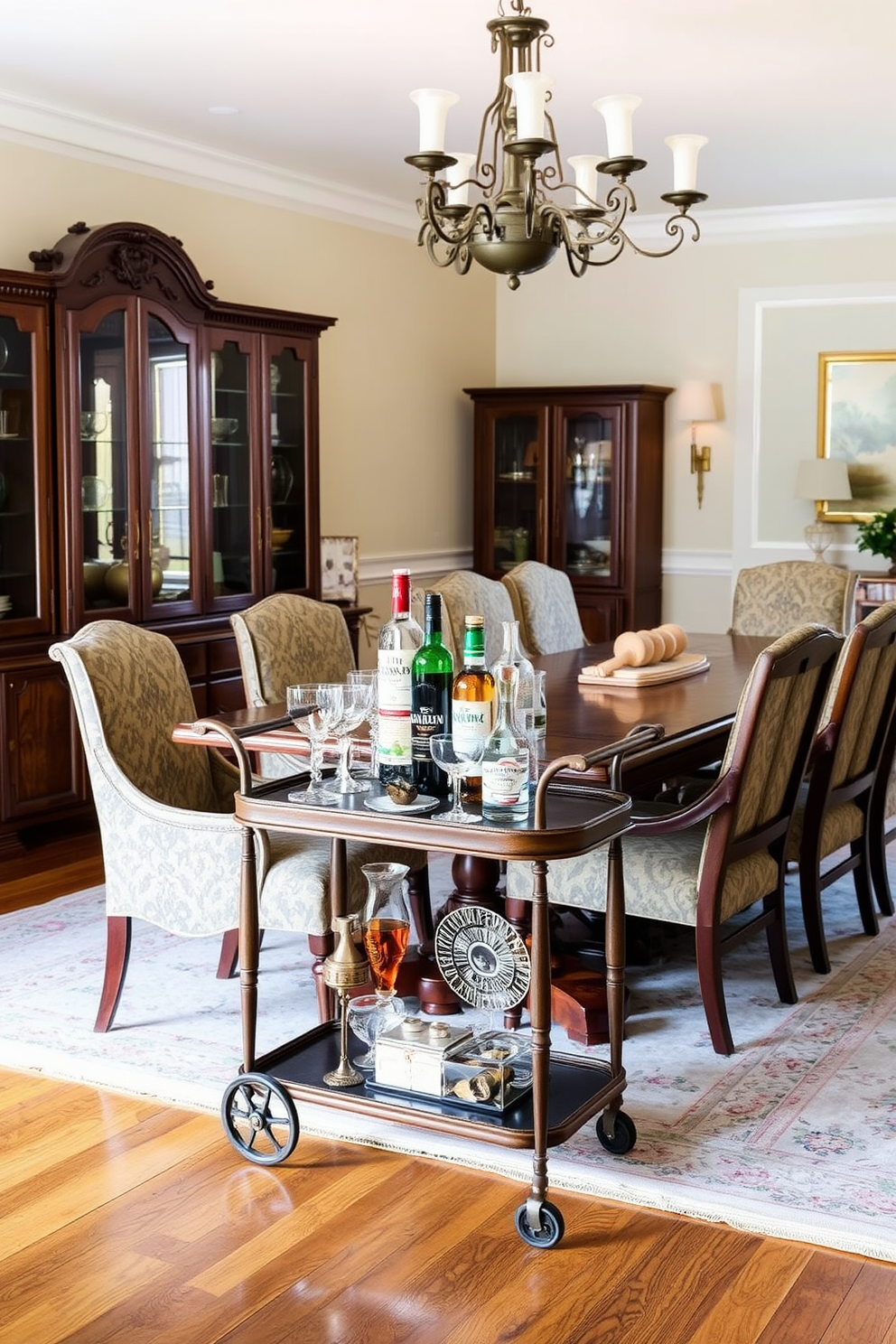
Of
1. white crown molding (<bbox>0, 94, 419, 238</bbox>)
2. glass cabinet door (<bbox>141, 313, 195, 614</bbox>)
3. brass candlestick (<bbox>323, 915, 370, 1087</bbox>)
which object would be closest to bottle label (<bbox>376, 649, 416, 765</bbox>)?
brass candlestick (<bbox>323, 915, 370, 1087</bbox>)

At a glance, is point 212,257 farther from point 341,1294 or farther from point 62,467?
point 341,1294

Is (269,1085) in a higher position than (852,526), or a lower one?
lower

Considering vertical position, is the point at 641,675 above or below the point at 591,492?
below

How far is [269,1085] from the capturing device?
2.62m

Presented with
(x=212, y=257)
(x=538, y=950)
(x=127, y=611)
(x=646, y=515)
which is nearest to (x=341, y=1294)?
(x=538, y=950)

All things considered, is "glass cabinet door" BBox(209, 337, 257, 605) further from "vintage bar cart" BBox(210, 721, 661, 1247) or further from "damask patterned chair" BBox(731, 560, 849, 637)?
"vintage bar cart" BBox(210, 721, 661, 1247)

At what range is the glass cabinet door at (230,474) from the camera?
556cm

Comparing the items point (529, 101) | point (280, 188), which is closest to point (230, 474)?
point (280, 188)

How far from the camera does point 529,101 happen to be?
10.7 feet

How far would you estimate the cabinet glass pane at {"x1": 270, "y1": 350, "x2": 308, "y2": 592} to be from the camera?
19.2 ft

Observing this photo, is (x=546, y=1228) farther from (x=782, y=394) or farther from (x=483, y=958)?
(x=782, y=394)

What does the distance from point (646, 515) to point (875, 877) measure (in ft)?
11.2

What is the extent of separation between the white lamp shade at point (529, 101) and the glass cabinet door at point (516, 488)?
4.19 metres

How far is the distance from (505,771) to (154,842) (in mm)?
1140
